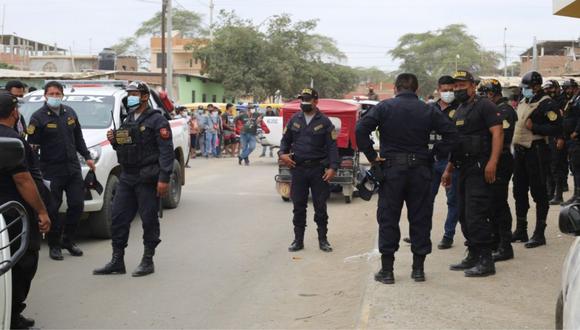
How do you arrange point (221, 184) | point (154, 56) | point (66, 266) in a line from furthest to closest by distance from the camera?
1. point (154, 56)
2. point (221, 184)
3. point (66, 266)

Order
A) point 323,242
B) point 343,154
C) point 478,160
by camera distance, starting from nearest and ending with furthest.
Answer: point 478,160 → point 323,242 → point 343,154

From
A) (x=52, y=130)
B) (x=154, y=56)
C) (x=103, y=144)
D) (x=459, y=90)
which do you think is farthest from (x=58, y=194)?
(x=154, y=56)

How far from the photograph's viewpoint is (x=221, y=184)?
15.7 meters

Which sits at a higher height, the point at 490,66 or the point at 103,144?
the point at 490,66

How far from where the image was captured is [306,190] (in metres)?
8.63

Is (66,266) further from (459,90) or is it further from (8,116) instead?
(459,90)

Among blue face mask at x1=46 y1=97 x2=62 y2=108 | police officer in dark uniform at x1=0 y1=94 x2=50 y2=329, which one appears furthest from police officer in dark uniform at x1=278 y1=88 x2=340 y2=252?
police officer in dark uniform at x1=0 y1=94 x2=50 y2=329

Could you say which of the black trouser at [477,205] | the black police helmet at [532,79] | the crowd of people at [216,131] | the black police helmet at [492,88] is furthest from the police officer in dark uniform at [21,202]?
the crowd of people at [216,131]

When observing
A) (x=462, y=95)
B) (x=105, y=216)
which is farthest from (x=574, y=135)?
(x=105, y=216)

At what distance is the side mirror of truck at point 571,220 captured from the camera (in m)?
3.18

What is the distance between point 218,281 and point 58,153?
2.35 meters

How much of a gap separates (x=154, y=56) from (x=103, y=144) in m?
64.7

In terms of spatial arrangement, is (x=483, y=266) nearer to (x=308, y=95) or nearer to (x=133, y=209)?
(x=308, y=95)

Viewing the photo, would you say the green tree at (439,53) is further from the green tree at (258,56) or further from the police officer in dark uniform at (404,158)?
the police officer in dark uniform at (404,158)
